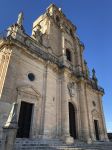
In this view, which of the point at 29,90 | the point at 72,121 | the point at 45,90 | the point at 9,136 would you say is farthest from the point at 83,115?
the point at 9,136

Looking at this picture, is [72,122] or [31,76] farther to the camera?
[72,122]

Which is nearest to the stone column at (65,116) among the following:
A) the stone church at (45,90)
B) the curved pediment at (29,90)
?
the stone church at (45,90)

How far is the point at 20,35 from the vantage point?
13.7 metres

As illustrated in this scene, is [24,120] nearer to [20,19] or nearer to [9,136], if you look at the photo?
[9,136]

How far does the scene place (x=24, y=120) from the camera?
11.2m

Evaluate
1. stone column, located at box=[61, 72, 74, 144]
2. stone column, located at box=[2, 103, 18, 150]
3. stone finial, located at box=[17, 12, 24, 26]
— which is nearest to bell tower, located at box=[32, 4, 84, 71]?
stone finial, located at box=[17, 12, 24, 26]

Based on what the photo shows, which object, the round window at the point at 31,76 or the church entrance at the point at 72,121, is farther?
the church entrance at the point at 72,121

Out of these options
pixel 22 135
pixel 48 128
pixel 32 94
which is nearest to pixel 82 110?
pixel 48 128

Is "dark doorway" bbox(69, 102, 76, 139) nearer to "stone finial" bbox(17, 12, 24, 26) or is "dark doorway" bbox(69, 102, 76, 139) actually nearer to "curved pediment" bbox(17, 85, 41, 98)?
"curved pediment" bbox(17, 85, 41, 98)

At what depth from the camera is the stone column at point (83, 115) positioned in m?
15.2

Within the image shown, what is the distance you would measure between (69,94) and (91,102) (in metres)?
4.45

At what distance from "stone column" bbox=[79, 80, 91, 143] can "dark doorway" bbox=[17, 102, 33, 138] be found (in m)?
6.63

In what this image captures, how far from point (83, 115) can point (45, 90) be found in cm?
559

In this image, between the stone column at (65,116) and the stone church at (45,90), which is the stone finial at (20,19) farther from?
the stone column at (65,116)
